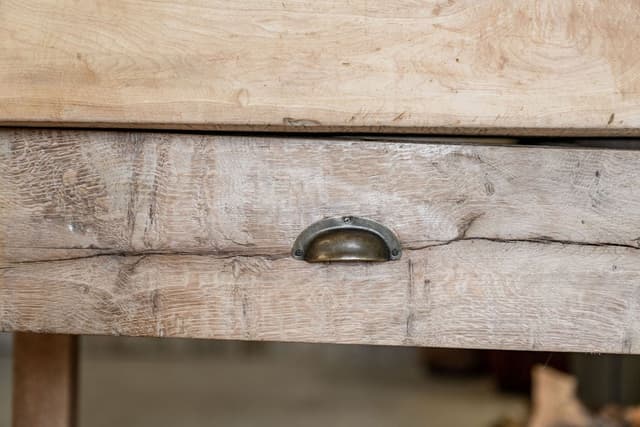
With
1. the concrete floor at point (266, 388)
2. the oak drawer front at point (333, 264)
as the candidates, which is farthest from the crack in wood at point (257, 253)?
the concrete floor at point (266, 388)

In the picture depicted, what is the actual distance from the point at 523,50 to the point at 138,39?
0.82 feet

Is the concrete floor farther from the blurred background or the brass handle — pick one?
the brass handle

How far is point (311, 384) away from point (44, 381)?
259cm

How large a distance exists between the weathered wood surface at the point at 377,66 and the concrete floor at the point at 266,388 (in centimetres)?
231

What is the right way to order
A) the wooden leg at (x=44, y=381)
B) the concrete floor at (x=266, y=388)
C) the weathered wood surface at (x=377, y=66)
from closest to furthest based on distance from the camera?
the weathered wood surface at (x=377, y=66)
the wooden leg at (x=44, y=381)
the concrete floor at (x=266, y=388)

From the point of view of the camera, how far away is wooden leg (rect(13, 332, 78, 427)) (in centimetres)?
92

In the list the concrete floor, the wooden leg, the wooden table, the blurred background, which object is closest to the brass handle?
the wooden table

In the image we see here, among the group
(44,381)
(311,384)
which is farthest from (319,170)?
(311,384)

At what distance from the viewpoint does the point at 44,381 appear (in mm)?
932

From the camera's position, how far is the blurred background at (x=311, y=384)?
281cm

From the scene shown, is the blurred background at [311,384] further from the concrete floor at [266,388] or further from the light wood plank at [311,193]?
the light wood plank at [311,193]

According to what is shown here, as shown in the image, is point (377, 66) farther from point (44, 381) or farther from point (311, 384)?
point (311, 384)

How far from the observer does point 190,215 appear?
0.53m

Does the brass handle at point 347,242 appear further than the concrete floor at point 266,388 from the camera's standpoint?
No
